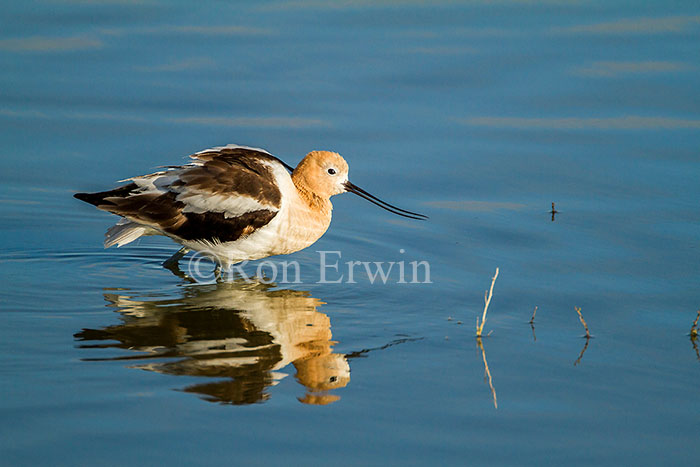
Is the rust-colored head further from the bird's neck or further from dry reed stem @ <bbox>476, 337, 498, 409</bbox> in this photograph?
dry reed stem @ <bbox>476, 337, 498, 409</bbox>

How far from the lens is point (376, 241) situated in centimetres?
881

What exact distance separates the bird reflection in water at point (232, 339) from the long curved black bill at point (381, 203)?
1251 mm

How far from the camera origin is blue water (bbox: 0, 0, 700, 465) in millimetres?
5500

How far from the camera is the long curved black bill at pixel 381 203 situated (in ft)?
28.6

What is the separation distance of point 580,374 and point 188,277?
349 centimetres

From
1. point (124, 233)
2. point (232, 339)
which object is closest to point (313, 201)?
point (124, 233)

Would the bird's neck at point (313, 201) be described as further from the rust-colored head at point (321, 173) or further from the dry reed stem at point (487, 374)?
the dry reed stem at point (487, 374)

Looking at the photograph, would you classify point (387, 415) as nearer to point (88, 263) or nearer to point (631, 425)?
point (631, 425)

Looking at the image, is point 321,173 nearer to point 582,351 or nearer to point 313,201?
point 313,201

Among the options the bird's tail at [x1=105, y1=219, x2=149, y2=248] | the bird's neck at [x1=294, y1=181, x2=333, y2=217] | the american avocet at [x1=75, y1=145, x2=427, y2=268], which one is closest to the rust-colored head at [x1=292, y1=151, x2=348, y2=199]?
the bird's neck at [x1=294, y1=181, x2=333, y2=217]

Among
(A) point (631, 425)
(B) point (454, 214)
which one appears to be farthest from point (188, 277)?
(A) point (631, 425)

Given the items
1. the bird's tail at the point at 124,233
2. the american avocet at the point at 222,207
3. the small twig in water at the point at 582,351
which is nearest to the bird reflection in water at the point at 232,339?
the american avocet at the point at 222,207

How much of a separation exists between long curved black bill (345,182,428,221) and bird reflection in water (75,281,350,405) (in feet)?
4.10

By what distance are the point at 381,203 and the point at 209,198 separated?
1.97 m
